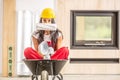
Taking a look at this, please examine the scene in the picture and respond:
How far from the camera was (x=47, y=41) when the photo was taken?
192cm

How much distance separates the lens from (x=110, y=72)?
3387 millimetres

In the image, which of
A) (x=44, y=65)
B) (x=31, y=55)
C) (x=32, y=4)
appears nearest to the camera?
(x=44, y=65)

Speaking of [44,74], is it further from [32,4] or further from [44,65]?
[32,4]

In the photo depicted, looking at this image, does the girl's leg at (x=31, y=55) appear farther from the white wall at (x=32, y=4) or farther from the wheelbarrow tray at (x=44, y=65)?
the white wall at (x=32, y=4)

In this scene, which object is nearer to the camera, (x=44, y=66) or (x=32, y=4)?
(x=44, y=66)

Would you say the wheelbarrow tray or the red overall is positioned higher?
the red overall

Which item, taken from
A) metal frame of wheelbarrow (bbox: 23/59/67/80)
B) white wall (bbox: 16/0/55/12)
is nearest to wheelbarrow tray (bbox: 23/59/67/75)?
metal frame of wheelbarrow (bbox: 23/59/67/80)

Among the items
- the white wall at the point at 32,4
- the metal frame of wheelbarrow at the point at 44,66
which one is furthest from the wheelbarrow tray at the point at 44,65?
the white wall at the point at 32,4

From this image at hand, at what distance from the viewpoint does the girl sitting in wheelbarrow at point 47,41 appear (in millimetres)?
1853

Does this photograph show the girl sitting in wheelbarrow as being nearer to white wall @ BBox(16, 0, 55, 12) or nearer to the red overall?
the red overall

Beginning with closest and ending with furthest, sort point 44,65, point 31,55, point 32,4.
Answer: point 44,65
point 31,55
point 32,4

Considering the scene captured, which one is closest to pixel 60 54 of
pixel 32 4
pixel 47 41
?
pixel 47 41

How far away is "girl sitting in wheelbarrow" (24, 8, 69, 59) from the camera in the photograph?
1.85m

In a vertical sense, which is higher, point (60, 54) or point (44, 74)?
point (60, 54)
